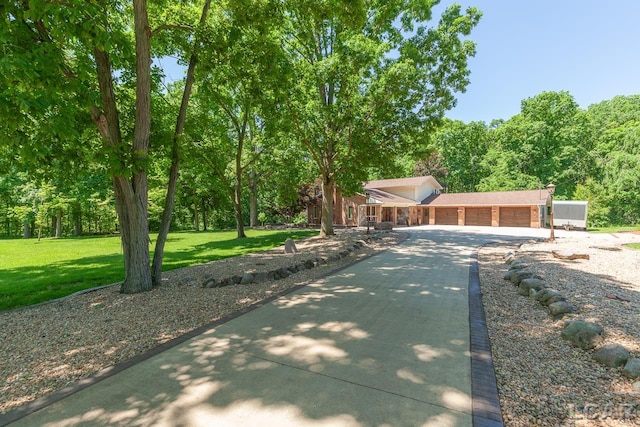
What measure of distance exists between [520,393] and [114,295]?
7.46 meters

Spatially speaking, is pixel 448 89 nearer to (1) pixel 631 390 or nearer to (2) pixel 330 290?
(2) pixel 330 290

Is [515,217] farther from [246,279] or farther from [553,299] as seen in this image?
[246,279]

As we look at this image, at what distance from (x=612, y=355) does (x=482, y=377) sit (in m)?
1.57

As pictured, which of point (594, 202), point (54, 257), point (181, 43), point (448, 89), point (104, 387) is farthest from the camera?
point (594, 202)

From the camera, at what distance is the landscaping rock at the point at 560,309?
183 inches

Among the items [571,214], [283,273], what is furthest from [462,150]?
[283,273]

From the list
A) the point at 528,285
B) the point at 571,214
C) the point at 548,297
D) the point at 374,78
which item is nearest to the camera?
the point at 548,297

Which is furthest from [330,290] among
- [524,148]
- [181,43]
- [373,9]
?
[524,148]

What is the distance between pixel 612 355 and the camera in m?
3.23

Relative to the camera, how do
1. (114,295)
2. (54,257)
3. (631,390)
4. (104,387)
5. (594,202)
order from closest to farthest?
(631,390)
(104,387)
(114,295)
(54,257)
(594,202)

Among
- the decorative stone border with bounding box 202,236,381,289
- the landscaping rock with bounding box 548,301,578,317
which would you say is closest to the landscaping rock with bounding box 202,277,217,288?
the decorative stone border with bounding box 202,236,381,289

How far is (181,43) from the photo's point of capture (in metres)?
6.80

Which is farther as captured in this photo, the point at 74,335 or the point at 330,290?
the point at 330,290

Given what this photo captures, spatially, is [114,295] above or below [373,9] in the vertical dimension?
below
